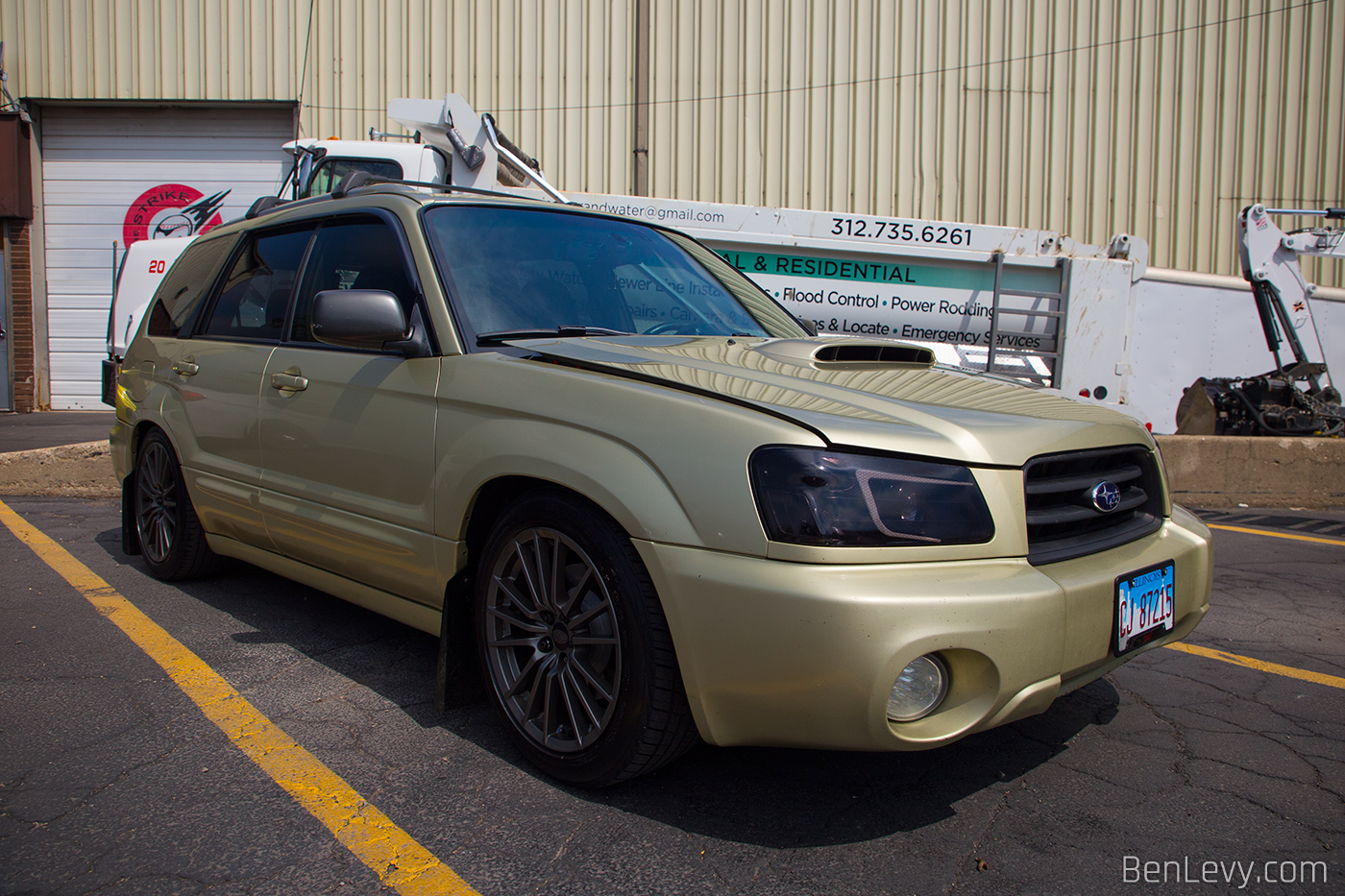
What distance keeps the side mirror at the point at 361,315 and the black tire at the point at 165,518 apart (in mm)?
1708

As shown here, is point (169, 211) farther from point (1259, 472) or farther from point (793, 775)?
point (793, 775)

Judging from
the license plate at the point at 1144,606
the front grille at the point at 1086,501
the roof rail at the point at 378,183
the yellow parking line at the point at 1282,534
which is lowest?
the yellow parking line at the point at 1282,534

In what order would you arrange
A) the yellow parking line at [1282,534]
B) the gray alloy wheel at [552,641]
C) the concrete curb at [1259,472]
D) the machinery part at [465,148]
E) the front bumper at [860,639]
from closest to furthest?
the front bumper at [860,639], the gray alloy wheel at [552,641], the yellow parking line at [1282,534], the concrete curb at [1259,472], the machinery part at [465,148]

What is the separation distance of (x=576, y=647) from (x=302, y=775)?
2.70ft

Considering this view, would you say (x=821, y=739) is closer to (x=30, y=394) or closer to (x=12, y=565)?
(x=12, y=565)

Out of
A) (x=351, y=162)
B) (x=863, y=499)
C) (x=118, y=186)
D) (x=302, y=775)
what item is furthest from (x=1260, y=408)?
(x=118, y=186)

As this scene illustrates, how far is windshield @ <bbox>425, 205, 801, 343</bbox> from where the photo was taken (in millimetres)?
2912

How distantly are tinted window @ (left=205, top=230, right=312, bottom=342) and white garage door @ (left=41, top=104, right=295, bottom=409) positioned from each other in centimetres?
1061

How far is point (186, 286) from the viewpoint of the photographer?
4.30 m

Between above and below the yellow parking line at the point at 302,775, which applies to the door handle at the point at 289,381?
above

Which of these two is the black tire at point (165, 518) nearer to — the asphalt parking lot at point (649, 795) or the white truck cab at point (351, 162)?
the asphalt parking lot at point (649, 795)

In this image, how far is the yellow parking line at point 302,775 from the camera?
6.72 feet

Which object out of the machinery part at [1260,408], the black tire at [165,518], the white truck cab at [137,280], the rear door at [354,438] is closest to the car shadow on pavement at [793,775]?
the rear door at [354,438]

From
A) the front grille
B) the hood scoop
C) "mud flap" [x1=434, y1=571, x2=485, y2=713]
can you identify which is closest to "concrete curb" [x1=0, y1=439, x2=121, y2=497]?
"mud flap" [x1=434, y1=571, x2=485, y2=713]
